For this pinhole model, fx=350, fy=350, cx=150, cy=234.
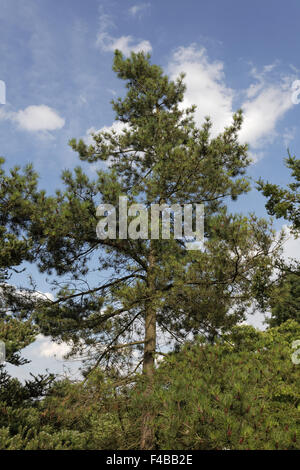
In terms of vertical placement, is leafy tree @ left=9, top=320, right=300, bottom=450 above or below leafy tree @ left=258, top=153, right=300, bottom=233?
below

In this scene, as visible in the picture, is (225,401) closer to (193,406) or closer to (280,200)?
(193,406)

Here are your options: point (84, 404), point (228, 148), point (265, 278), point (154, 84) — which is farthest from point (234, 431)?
point (154, 84)

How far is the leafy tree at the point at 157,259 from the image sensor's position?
7.64 m

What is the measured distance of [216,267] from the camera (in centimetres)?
787

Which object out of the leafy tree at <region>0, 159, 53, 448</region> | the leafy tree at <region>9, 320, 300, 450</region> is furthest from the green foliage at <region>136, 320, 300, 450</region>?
the leafy tree at <region>0, 159, 53, 448</region>

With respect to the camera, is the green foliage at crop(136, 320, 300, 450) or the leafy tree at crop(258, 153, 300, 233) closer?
the green foliage at crop(136, 320, 300, 450)

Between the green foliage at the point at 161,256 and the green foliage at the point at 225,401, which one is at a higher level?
the green foliage at the point at 161,256

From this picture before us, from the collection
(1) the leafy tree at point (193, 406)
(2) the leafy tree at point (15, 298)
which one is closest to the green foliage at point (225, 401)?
(1) the leafy tree at point (193, 406)

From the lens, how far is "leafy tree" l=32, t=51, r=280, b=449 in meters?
7.64

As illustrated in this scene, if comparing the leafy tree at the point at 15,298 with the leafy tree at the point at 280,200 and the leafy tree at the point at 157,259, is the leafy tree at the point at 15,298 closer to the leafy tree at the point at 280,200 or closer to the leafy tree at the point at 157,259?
the leafy tree at the point at 157,259

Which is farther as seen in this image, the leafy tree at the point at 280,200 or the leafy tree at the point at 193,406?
the leafy tree at the point at 280,200

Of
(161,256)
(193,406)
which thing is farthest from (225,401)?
(161,256)

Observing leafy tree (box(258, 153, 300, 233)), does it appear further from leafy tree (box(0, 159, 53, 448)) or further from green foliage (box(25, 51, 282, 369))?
leafy tree (box(0, 159, 53, 448))
